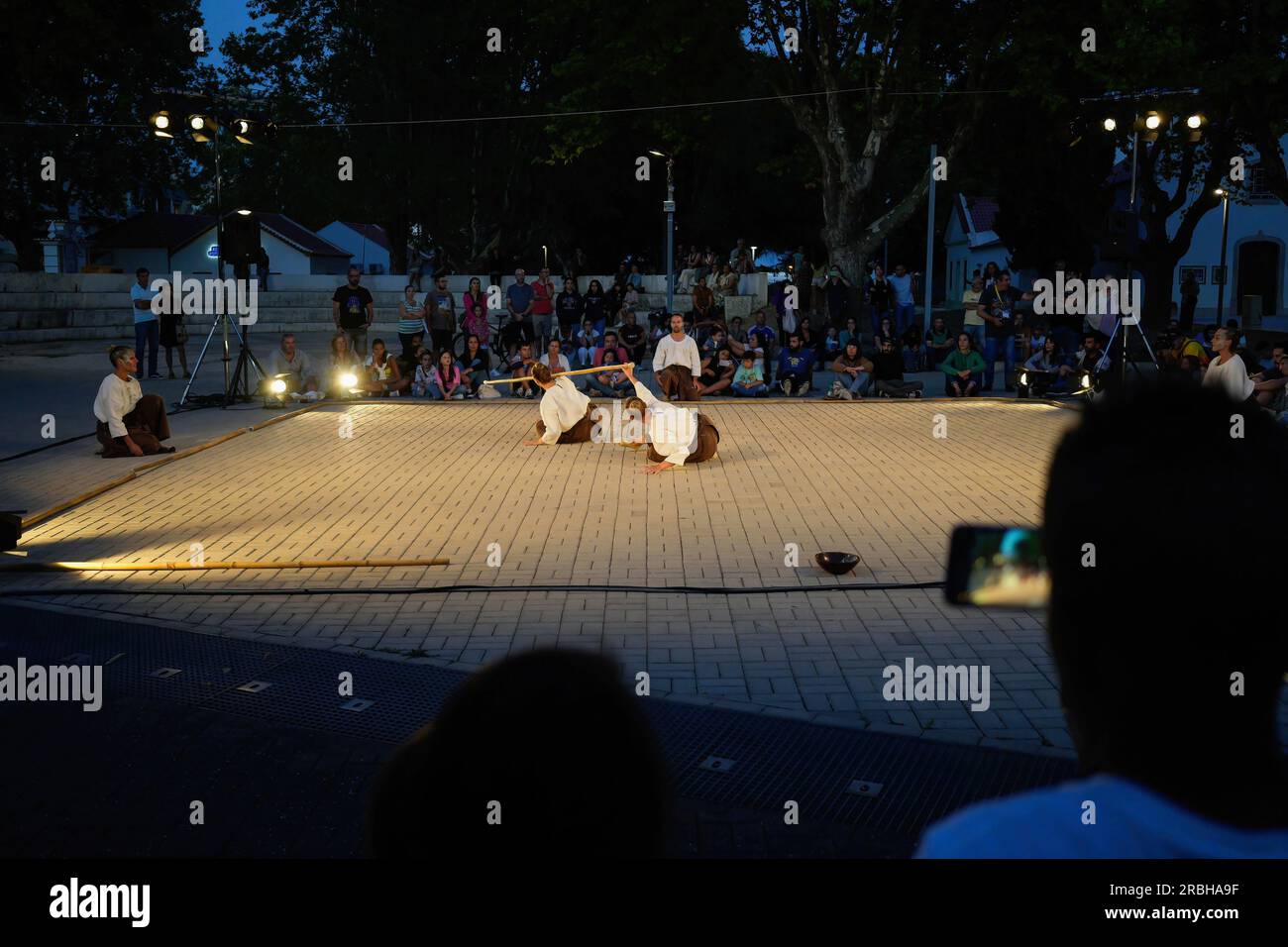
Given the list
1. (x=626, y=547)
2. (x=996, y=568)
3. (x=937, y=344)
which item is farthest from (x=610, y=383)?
(x=996, y=568)

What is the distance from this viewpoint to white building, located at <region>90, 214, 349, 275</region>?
70.8 metres

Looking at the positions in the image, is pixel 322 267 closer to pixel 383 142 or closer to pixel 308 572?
Result: pixel 383 142

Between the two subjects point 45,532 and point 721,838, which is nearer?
point 721,838

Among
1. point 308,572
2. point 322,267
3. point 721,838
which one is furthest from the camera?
point 322,267

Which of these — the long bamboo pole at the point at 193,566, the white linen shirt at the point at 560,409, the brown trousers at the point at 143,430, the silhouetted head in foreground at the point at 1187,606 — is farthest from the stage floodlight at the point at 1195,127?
the silhouetted head in foreground at the point at 1187,606

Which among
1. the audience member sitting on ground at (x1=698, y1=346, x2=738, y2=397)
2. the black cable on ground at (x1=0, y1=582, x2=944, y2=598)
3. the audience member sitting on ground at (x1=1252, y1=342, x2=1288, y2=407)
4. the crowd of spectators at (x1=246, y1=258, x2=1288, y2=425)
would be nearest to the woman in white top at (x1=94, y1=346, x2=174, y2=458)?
the crowd of spectators at (x1=246, y1=258, x2=1288, y2=425)

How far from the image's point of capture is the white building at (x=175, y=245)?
70750mm

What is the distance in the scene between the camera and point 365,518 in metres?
11.5

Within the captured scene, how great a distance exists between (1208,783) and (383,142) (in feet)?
152

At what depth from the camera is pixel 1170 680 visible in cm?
117

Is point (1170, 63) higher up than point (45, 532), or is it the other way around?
point (1170, 63)

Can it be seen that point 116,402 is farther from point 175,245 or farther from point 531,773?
point 175,245

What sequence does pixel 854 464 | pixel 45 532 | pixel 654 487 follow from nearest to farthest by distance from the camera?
pixel 45 532 < pixel 654 487 < pixel 854 464

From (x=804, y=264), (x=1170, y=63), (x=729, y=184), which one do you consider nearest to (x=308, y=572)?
(x=1170, y=63)
